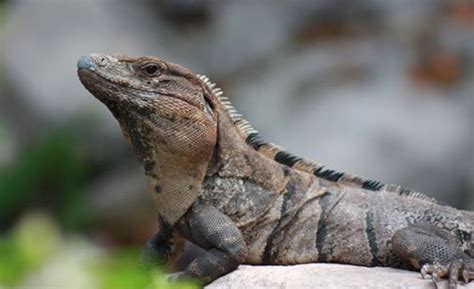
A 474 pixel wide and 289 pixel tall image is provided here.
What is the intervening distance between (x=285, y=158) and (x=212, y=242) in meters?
0.74

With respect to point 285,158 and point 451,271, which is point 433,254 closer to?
point 451,271

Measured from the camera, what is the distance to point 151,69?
15.0ft

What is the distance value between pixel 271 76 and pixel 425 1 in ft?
10.4

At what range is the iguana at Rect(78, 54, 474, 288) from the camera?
14.6 ft

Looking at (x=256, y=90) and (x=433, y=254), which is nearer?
(x=433, y=254)

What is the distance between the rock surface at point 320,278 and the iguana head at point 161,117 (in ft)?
1.60

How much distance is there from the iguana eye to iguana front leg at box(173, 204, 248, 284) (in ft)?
2.35

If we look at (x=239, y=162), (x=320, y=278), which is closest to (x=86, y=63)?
(x=239, y=162)

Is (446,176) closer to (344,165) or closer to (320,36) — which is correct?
(344,165)

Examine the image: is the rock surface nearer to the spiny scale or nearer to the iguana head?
the iguana head

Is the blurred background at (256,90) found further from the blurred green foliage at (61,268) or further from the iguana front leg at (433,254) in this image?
the blurred green foliage at (61,268)

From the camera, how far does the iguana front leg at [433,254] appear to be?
4.19 meters

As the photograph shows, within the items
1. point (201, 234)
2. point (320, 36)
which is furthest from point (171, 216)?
point (320, 36)

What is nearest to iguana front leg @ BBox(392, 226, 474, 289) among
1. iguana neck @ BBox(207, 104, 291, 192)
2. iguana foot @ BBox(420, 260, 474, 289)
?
iguana foot @ BBox(420, 260, 474, 289)
